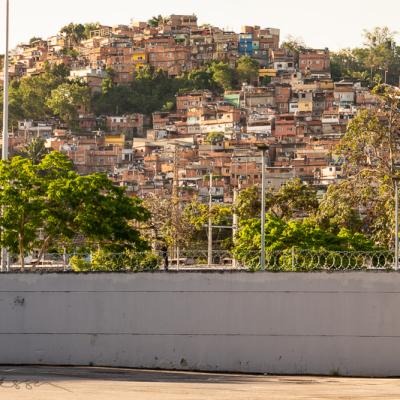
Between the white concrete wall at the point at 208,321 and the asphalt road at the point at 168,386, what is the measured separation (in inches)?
13.2

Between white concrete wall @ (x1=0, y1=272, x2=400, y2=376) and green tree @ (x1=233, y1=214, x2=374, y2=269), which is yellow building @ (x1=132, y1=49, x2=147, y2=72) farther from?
white concrete wall @ (x1=0, y1=272, x2=400, y2=376)

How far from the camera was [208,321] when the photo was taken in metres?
21.4

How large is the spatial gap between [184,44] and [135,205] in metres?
154

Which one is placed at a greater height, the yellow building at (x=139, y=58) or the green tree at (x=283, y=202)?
the yellow building at (x=139, y=58)

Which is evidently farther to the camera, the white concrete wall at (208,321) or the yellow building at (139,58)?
the yellow building at (139,58)

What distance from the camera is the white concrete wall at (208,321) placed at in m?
20.9

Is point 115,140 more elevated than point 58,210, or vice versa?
point 115,140

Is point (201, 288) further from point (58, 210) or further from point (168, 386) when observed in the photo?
point (58, 210)

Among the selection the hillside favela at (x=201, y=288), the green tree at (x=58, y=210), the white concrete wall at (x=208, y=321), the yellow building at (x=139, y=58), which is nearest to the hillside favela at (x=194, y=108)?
the yellow building at (x=139, y=58)

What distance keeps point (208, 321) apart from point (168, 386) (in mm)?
2109

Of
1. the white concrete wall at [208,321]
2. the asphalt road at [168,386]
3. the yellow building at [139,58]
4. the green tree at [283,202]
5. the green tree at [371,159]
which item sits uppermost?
the yellow building at [139,58]

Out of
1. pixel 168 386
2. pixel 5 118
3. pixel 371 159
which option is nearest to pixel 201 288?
pixel 168 386

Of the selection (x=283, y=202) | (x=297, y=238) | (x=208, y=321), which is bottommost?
(x=208, y=321)

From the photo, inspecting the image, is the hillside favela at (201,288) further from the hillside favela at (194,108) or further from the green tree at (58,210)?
the hillside favela at (194,108)
